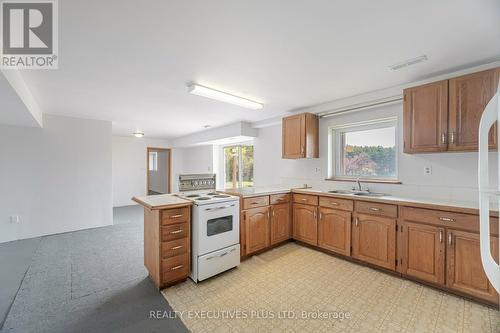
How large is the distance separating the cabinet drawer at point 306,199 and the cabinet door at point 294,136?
69 centimetres

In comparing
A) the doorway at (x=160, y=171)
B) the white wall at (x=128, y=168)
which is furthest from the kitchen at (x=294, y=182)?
the doorway at (x=160, y=171)

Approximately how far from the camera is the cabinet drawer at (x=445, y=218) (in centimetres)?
196

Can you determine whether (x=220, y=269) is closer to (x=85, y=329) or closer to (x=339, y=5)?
(x=85, y=329)

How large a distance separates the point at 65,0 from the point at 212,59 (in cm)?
109

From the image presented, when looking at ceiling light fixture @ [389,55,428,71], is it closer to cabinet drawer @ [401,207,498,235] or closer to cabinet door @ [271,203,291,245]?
cabinet drawer @ [401,207,498,235]

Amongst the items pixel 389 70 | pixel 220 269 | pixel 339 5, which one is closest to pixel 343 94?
pixel 389 70

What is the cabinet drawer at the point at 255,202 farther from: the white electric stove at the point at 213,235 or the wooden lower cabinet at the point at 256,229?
the white electric stove at the point at 213,235

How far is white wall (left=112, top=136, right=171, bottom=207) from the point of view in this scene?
655 cm

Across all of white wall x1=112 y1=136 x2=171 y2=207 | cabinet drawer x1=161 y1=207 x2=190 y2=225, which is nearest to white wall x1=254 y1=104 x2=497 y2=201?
cabinet drawer x1=161 y1=207 x2=190 y2=225

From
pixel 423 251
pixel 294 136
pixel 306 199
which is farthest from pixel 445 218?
pixel 294 136

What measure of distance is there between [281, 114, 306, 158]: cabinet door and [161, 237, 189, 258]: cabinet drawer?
7.48ft

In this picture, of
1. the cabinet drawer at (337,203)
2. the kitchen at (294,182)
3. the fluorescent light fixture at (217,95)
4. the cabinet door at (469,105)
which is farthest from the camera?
the cabinet drawer at (337,203)

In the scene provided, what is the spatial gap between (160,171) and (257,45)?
8029 mm

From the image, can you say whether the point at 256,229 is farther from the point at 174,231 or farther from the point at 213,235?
the point at 174,231
